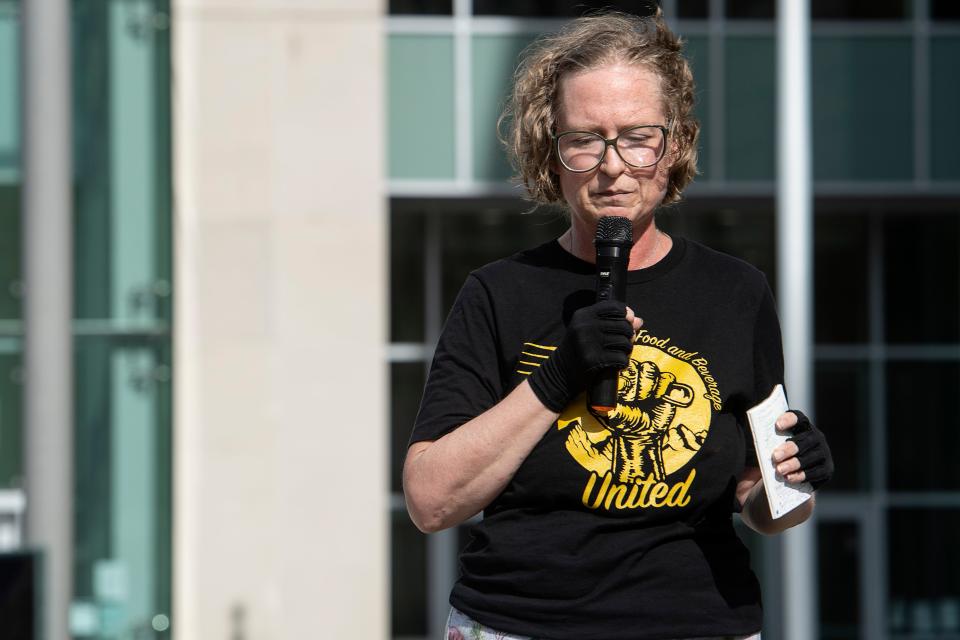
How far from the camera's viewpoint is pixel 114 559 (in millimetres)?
8086

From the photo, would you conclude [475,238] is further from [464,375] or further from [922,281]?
[464,375]

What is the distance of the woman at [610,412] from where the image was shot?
2039 mm

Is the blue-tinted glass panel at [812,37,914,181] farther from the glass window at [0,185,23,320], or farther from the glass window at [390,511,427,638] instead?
the glass window at [0,185,23,320]

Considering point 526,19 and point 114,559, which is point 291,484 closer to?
point 114,559

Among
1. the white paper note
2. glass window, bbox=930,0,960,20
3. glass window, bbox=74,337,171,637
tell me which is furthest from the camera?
glass window, bbox=930,0,960,20

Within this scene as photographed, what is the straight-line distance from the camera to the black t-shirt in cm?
205

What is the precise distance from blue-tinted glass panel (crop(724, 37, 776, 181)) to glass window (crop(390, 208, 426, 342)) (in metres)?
2.36

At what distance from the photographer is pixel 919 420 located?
36.2 ft

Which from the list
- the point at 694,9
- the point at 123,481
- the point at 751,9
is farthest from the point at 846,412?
the point at 123,481

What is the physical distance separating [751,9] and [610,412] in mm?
8840

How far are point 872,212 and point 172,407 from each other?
5542mm

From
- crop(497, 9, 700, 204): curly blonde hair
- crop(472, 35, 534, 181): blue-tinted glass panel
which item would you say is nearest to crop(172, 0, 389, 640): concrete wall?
crop(472, 35, 534, 181): blue-tinted glass panel

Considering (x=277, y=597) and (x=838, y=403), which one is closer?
(x=277, y=597)

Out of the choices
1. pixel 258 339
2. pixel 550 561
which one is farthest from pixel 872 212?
pixel 550 561
